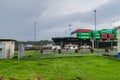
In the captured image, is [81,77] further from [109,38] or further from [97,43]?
[109,38]

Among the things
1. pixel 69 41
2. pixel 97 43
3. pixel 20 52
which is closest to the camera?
pixel 20 52

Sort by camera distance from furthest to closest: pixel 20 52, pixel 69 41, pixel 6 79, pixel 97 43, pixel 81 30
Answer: pixel 81 30 < pixel 69 41 < pixel 97 43 < pixel 20 52 < pixel 6 79

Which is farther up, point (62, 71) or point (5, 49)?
point (5, 49)

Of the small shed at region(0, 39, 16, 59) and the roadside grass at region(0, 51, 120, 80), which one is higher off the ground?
the small shed at region(0, 39, 16, 59)

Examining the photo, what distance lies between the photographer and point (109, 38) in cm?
11044

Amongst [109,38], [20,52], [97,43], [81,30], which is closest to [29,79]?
[20,52]

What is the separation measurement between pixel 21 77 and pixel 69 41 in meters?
90.2

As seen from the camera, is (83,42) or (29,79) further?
(83,42)

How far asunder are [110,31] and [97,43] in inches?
504

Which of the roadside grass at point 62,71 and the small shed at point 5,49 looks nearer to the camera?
the roadside grass at point 62,71

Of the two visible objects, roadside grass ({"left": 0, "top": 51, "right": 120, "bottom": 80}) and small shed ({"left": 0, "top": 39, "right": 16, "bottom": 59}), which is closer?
roadside grass ({"left": 0, "top": 51, "right": 120, "bottom": 80})

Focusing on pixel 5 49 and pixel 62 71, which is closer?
pixel 62 71

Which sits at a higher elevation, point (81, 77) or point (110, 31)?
point (110, 31)

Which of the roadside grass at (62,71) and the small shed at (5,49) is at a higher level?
the small shed at (5,49)
